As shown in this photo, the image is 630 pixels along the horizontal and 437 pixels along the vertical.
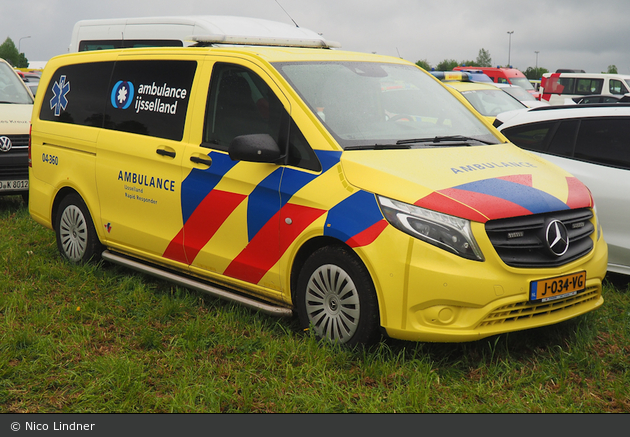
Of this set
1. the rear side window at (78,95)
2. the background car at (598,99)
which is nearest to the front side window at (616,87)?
the background car at (598,99)

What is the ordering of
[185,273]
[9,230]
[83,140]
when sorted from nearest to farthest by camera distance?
[185,273] < [83,140] < [9,230]

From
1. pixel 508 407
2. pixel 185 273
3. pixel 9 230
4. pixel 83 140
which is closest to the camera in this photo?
pixel 508 407

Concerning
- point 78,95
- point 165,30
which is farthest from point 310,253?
point 165,30

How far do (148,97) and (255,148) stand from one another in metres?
1.56

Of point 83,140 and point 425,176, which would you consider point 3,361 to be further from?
point 425,176

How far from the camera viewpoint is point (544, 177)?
425cm

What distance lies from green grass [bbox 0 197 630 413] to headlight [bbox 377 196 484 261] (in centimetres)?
71

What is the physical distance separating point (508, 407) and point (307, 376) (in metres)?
1.08

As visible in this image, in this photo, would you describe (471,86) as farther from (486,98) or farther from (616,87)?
(616,87)

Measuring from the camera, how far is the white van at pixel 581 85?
2200cm

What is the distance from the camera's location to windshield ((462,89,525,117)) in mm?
11820

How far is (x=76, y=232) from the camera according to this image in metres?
5.94

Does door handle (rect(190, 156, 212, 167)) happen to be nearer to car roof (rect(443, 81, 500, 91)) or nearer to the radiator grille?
the radiator grille

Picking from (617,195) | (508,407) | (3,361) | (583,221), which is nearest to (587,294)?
(583,221)
